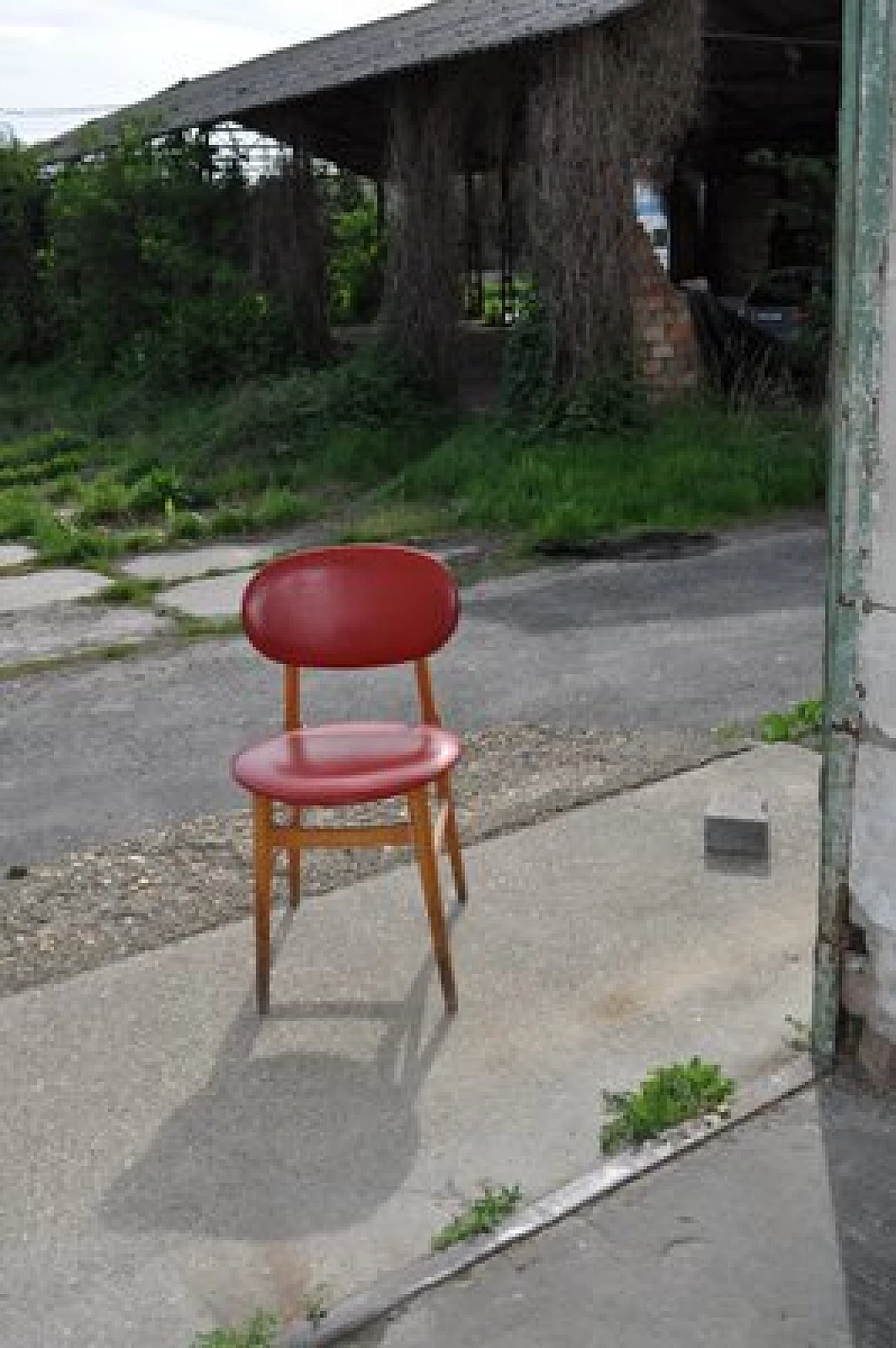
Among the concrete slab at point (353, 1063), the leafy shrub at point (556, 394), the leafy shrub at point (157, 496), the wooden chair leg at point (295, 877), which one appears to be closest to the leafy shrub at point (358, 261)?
the leafy shrub at point (556, 394)

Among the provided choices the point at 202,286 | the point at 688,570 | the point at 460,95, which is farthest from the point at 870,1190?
the point at 202,286

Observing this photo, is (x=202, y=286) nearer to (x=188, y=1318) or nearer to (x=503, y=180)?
(x=503, y=180)

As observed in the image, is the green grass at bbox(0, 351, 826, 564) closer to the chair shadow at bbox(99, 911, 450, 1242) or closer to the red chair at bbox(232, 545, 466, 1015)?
the red chair at bbox(232, 545, 466, 1015)

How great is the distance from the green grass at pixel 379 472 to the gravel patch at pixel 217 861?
360 cm

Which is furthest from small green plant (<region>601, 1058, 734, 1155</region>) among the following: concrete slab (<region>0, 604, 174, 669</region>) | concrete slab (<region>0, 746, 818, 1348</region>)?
concrete slab (<region>0, 604, 174, 669</region>)

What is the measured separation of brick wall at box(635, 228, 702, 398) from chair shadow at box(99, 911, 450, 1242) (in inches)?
317

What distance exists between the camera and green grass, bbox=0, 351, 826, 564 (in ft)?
30.4

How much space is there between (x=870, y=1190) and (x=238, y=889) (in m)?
2.12

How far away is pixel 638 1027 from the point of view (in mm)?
3324

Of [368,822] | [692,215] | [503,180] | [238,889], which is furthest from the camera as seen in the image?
[692,215]

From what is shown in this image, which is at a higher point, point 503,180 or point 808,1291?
point 503,180

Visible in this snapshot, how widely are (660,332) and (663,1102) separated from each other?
8495 mm

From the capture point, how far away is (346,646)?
12.4 ft

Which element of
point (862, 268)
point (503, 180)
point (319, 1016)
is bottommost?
point (319, 1016)
